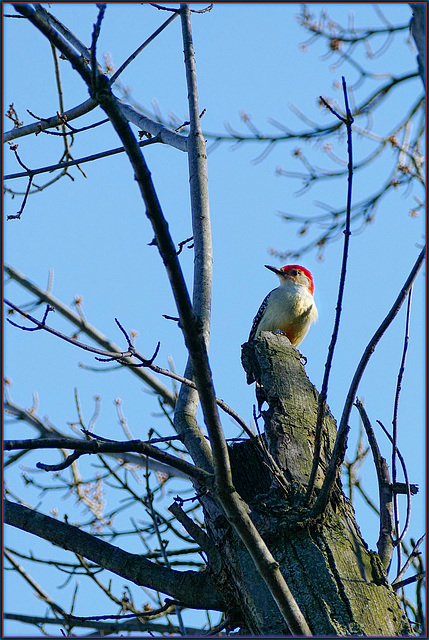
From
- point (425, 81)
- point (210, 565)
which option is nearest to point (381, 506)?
point (210, 565)

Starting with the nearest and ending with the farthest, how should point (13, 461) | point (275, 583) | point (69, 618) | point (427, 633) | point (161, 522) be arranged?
point (275, 583) < point (427, 633) < point (69, 618) < point (161, 522) < point (13, 461)

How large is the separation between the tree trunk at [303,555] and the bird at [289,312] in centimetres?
344

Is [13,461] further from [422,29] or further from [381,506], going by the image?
[422,29]

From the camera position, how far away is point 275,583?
2.18 meters

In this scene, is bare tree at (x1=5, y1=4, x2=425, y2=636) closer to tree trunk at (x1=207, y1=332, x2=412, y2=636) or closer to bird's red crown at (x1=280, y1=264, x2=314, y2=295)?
tree trunk at (x1=207, y1=332, x2=412, y2=636)

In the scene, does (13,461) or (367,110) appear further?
(13,461)

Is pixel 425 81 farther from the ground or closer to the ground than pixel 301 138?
closer to the ground

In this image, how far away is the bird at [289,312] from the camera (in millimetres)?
6781

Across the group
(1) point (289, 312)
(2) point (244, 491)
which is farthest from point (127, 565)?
(1) point (289, 312)

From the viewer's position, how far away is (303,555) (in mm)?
2650

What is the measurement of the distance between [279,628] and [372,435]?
1.26 m

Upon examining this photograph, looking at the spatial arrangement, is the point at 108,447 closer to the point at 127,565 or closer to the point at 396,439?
the point at 127,565

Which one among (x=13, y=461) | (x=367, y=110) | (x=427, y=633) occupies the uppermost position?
(x=367, y=110)

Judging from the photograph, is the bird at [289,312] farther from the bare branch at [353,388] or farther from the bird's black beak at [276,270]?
the bare branch at [353,388]
